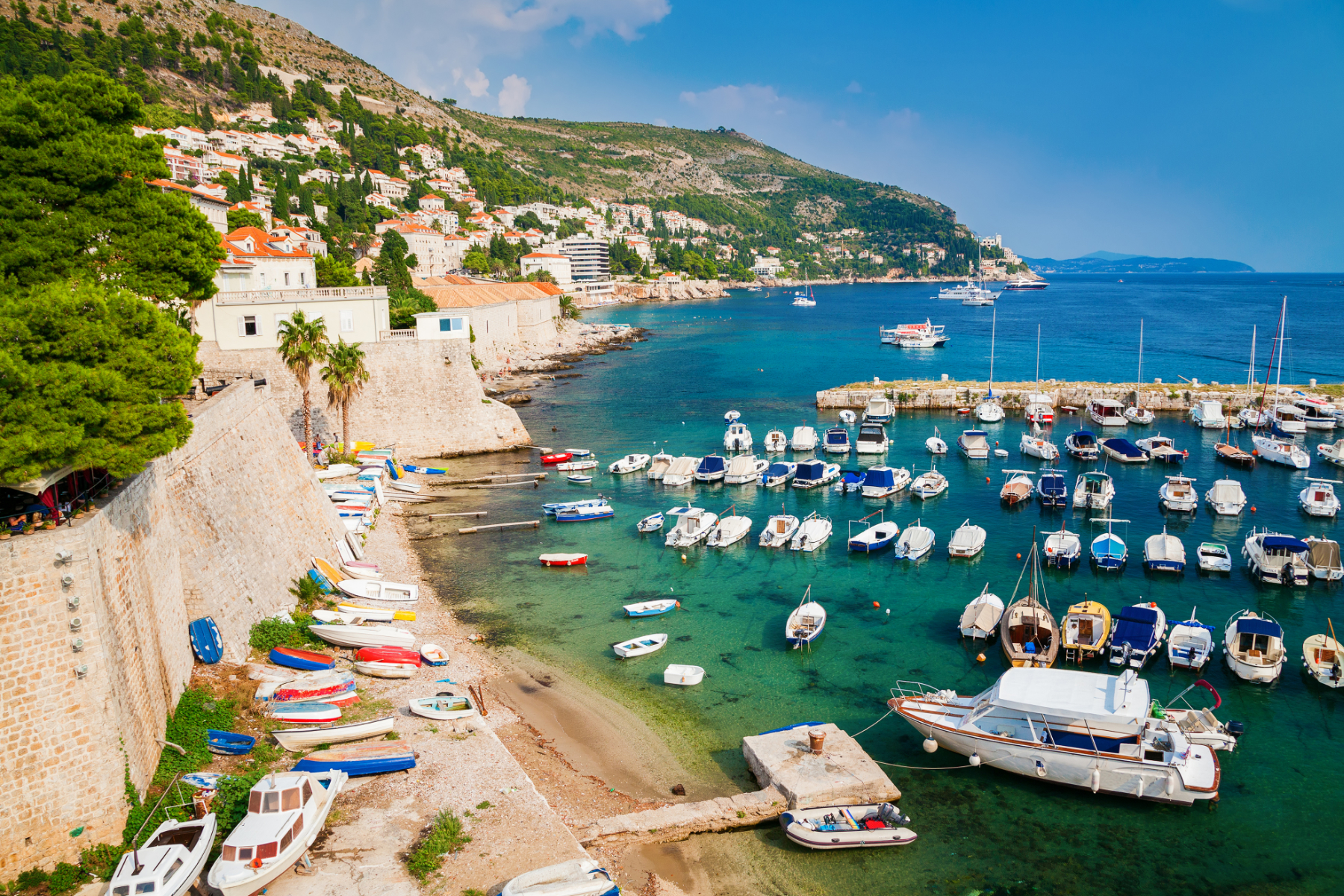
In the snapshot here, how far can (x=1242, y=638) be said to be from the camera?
22312 mm

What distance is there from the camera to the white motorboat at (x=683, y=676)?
22.3 meters

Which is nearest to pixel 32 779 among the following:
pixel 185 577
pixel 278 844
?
pixel 278 844

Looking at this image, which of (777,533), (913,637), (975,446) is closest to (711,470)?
(777,533)

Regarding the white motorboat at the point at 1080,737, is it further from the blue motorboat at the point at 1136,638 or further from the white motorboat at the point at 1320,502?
the white motorboat at the point at 1320,502

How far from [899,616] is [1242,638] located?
9.50 m

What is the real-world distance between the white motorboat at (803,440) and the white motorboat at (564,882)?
1514 inches

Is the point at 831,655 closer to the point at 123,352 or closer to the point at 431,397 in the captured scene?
the point at 123,352

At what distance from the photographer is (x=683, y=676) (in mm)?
22328

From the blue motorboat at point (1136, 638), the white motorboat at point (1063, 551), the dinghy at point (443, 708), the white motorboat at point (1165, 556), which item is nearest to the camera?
the dinghy at point (443, 708)

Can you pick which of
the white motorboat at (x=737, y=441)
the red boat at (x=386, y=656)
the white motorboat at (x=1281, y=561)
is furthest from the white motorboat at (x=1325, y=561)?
the red boat at (x=386, y=656)

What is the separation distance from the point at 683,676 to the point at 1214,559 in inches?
845

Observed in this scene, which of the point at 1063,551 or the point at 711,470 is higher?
the point at 711,470

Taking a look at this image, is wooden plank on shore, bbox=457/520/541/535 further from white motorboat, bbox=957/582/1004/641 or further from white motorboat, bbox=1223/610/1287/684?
white motorboat, bbox=1223/610/1287/684

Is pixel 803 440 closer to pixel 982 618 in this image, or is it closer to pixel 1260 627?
pixel 982 618
